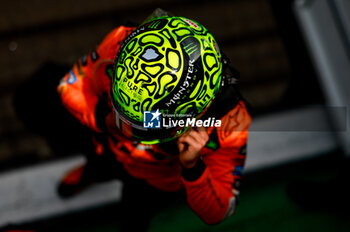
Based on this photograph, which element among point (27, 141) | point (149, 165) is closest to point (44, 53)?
point (27, 141)

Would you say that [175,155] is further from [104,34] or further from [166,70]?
[104,34]

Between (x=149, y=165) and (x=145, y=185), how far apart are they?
26cm

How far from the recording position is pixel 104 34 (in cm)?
207

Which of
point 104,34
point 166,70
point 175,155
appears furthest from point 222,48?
point 166,70

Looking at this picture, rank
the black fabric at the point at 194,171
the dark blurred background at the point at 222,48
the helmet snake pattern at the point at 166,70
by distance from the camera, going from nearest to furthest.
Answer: the helmet snake pattern at the point at 166,70 < the black fabric at the point at 194,171 < the dark blurred background at the point at 222,48

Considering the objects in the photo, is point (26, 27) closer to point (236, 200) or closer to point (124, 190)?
point (124, 190)

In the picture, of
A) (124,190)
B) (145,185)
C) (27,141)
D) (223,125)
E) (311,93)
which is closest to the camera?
(223,125)

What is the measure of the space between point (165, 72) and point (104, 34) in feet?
4.67

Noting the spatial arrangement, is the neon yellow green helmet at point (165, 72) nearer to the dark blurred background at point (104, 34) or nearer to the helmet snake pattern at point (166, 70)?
the helmet snake pattern at point (166, 70)

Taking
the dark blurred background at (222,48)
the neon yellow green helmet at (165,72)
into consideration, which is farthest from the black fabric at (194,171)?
the dark blurred background at (222,48)

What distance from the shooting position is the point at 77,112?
1206mm

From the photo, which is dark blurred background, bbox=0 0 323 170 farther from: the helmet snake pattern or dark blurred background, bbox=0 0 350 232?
the helmet snake pattern

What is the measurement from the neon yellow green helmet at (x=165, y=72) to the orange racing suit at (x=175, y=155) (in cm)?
19

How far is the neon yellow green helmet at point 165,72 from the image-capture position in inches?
32.9
